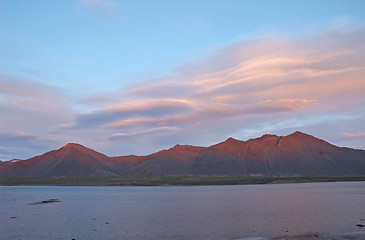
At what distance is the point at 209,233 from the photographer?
4219 cm

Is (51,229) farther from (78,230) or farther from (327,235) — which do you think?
(327,235)

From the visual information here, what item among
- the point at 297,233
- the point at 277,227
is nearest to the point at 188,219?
the point at 277,227

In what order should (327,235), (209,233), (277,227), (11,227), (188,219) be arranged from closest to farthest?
(327,235) < (209,233) < (277,227) < (11,227) < (188,219)

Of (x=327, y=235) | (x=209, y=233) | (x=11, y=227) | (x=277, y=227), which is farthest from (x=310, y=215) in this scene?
(x=11, y=227)

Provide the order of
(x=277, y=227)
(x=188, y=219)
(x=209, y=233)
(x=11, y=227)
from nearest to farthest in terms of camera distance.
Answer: (x=209, y=233)
(x=277, y=227)
(x=11, y=227)
(x=188, y=219)

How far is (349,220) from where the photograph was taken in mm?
50969

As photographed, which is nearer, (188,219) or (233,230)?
(233,230)

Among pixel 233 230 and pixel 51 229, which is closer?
pixel 233 230

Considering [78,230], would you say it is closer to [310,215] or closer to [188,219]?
[188,219]

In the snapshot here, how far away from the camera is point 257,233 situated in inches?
1630

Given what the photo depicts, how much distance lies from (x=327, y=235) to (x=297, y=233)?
133 inches

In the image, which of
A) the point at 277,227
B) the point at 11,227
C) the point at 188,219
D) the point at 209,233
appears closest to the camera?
the point at 209,233

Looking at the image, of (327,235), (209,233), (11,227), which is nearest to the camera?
(327,235)

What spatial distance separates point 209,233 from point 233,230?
344cm
